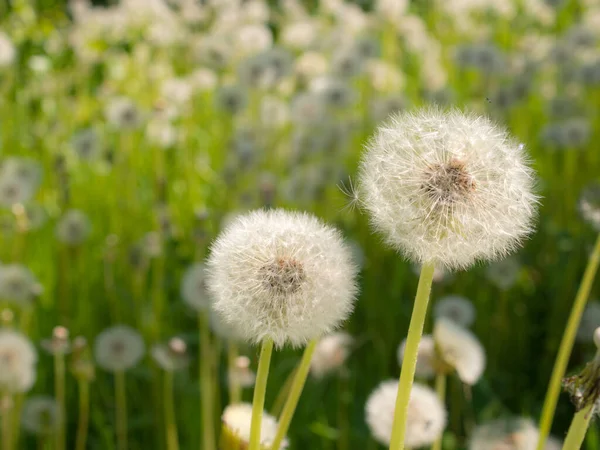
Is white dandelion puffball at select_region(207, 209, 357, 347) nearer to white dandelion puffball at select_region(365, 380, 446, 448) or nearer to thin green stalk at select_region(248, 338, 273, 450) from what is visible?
thin green stalk at select_region(248, 338, 273, 450)

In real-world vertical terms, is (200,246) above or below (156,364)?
above

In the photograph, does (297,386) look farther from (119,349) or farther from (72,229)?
(72,229)

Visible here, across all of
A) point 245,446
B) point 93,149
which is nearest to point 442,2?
point 93,149

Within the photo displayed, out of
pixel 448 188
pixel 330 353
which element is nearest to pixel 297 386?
pixel 448 188

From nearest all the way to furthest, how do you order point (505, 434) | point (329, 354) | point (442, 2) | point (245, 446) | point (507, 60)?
point (245, 446), point (505, 434), point (329, 354), point (507, 60), point (442, 2)

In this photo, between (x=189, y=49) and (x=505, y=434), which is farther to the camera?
(x=189, y=49)

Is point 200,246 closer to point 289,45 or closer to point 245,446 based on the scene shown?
point 245,446

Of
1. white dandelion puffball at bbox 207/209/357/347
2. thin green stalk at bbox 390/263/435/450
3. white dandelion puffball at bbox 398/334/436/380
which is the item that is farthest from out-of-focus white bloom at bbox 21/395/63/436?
thin green stalk at bbox 390/263/435/450

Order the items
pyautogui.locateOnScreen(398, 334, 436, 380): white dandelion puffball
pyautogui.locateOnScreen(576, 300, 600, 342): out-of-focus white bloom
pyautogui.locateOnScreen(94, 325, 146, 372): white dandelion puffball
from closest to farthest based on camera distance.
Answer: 1. pyautogui.locateOnScreen(398, 334, 436, 380): white dandelion puffball
2. pyautogui.locateOnScreen(94, 325, 146, 372): white dandelion puffball
3. pyautogui.locateOnScreen(576, 300, 600, 342): out-of-focus white bloom
